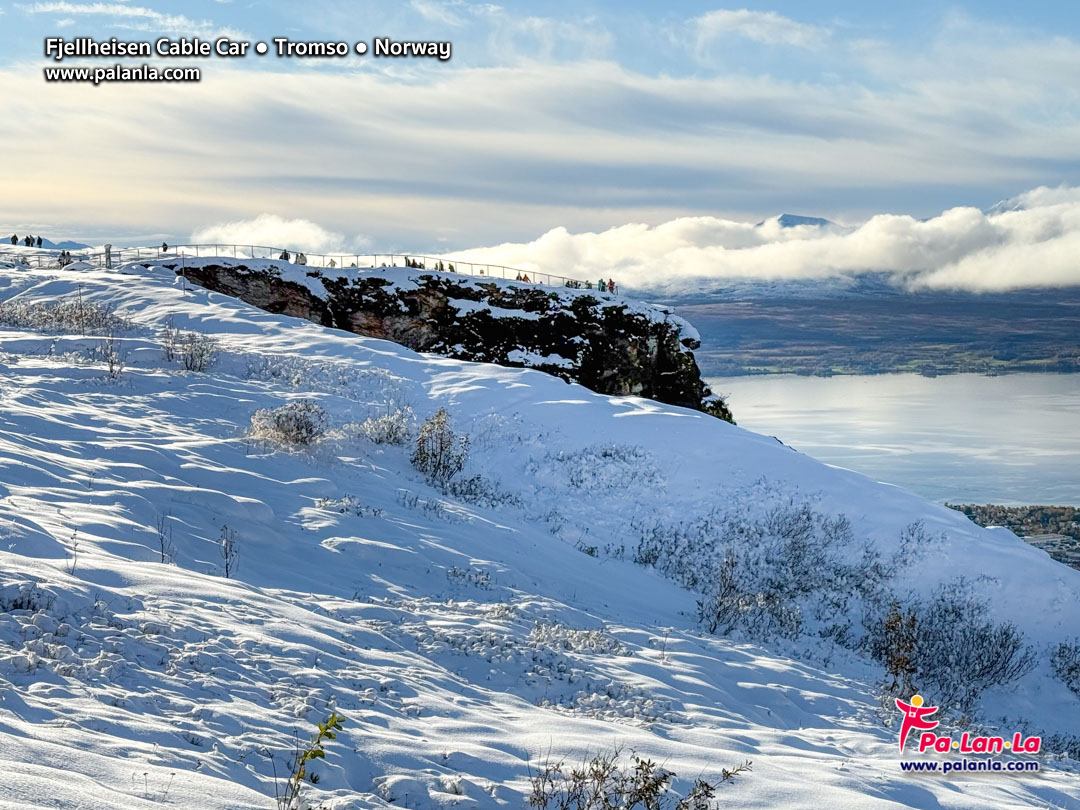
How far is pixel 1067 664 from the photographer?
13.4 metres

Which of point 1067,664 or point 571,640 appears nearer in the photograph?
point 571,640

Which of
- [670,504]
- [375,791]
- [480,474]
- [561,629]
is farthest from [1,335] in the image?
[375,791]

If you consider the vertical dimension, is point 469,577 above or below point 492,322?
below

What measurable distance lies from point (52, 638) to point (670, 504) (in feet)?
40.7

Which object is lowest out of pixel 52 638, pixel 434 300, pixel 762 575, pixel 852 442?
pixel 852 442

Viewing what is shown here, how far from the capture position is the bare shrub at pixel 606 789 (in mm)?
4555

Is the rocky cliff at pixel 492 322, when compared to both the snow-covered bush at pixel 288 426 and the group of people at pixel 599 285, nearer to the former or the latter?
the group of people at pixel 599 285

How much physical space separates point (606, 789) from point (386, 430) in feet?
38.9

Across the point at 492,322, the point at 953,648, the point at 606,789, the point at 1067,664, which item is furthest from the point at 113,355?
the point at 492,322

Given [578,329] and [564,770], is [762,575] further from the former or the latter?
[578,329]

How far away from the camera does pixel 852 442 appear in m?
179

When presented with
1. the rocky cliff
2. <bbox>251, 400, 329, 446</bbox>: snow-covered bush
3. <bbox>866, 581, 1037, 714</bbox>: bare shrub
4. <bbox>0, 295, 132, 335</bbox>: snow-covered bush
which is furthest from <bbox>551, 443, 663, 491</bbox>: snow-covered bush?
the rocky cliff

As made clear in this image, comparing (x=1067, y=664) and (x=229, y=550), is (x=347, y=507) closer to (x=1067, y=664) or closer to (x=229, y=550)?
(x=229, y=550)

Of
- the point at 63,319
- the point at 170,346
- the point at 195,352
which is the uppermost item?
the point at 63,319
